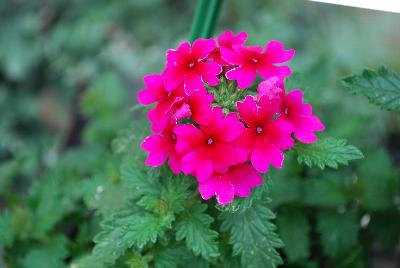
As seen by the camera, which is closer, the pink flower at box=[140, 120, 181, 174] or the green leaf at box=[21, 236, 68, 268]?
the pink flower at box=[140, 120, 181, 174]

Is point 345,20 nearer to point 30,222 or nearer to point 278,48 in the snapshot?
point 278,48

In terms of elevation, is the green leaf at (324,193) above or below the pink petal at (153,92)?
below

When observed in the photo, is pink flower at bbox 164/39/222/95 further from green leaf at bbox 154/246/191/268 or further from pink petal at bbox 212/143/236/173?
green leaf at bbox 154/246/191/268

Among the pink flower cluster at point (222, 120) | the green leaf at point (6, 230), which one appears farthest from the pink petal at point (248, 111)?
the green leaf at point (6, 230)

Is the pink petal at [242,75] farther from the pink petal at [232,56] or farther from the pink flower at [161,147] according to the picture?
the pink flower at [161,147]

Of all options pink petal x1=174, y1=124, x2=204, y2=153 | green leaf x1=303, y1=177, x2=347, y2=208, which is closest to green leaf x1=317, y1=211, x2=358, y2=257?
green leaf x1=303, y1=177, x2=347, y2=208

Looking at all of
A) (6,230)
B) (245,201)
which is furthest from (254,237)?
(6,230)

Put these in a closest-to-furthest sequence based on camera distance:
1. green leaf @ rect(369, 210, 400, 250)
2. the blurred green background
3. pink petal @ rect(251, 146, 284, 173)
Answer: pink petal @ rect(251, 146, 284, 173) → green leaf @ rect(369, 210, 400, 250) → the blurred green background
